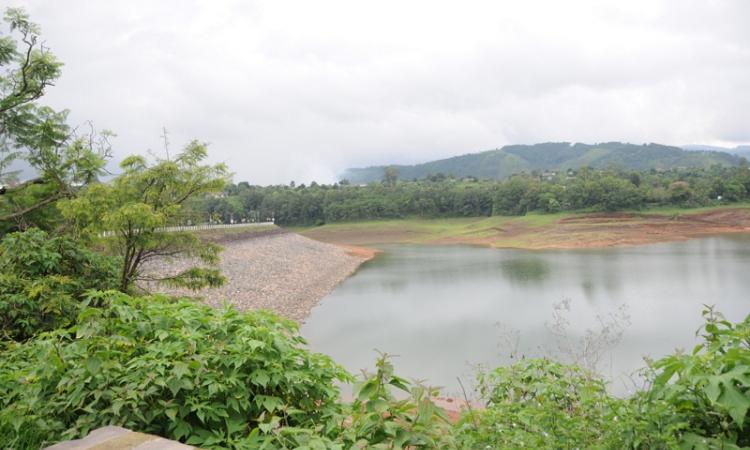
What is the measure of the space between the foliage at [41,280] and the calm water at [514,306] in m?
3.77

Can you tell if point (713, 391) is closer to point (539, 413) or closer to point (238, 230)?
point (539, 413)

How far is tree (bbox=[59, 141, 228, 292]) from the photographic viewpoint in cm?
705

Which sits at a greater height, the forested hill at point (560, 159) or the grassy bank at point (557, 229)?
the forested hill at point (560, 159)

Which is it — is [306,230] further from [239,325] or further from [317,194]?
[239,325]

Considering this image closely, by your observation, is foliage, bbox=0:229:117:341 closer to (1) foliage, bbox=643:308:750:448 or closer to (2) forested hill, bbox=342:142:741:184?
(1) foliage, bbox=643:308:750:448

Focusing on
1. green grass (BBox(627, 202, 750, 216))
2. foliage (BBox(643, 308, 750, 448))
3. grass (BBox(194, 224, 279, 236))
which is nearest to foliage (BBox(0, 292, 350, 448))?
foliage (BBox(643, 308, 750, 448))

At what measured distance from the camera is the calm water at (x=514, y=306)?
9.48 metres

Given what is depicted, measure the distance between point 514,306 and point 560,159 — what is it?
6268 inches

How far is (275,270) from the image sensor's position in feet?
73.4

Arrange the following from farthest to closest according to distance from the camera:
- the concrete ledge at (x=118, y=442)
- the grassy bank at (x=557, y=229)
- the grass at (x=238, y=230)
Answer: the grassy bank at (x=557, y=229)
the grass at (x=238, y=230)
the concrete ledge at (x=118, y=442)

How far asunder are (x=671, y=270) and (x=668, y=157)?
11953cm

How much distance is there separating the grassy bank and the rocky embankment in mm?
12174

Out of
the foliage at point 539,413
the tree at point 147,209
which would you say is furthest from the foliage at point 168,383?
the tree at point 147,209

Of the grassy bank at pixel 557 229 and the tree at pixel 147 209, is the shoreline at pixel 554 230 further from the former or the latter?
the tree at pixel 147 209
